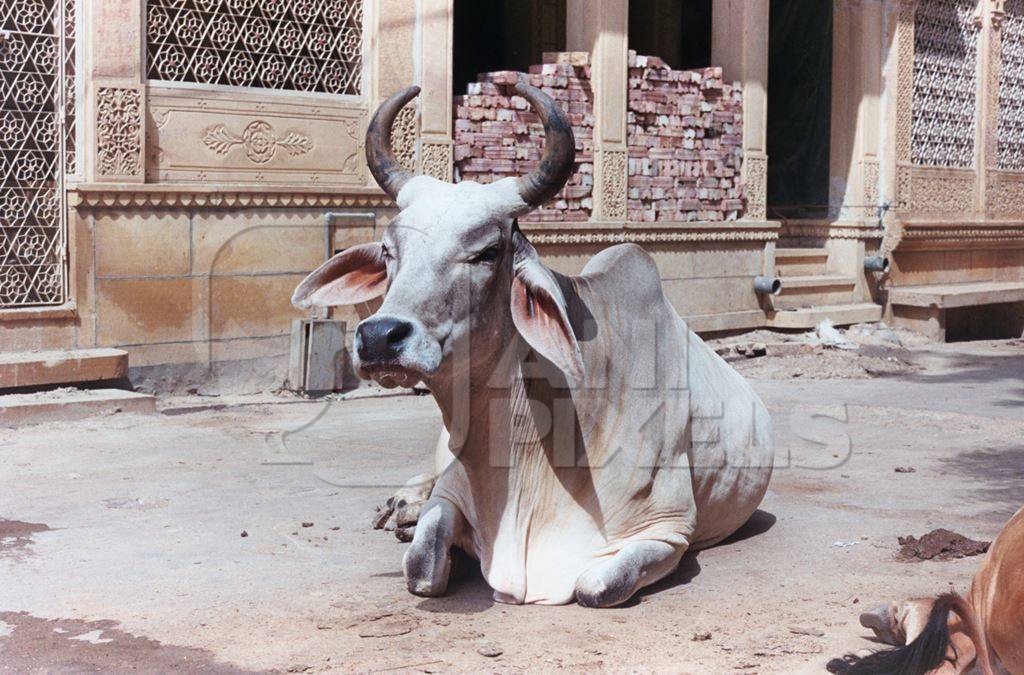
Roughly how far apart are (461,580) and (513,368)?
77 cm

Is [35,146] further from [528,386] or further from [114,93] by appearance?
[528,386]

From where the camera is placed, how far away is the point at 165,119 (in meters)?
8.64

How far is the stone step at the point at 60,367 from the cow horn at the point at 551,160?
15.7ft

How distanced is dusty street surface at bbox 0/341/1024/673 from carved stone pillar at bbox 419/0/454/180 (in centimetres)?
266

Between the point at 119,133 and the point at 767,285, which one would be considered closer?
the point at 119,133

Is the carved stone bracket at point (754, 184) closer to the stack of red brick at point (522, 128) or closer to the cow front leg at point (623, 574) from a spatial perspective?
the stack of red brick at point (522, 128)

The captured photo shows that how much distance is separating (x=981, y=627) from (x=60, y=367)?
6283 millimetres

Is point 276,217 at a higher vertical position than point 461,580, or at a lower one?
higher

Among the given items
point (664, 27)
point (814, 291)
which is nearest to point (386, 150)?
point (814, 291)

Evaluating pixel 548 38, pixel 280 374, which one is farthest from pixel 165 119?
pixel 548 38

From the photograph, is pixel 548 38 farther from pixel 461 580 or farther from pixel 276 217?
pixel 461 580

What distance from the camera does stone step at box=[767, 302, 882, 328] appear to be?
12633 millimetres

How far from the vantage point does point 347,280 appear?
443cm

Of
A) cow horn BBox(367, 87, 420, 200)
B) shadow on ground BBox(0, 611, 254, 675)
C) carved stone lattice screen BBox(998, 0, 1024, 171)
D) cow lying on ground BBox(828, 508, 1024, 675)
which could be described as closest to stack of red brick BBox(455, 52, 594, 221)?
cow horn BBox(367, 87, 420, 200)
